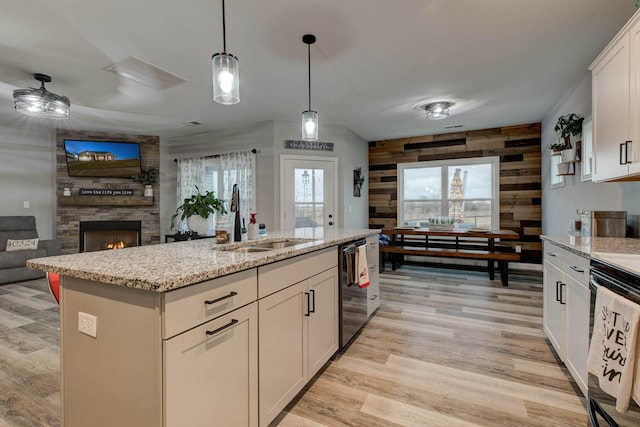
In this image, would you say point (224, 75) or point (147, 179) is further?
point (147, 179)

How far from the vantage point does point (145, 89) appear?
12.3 feet

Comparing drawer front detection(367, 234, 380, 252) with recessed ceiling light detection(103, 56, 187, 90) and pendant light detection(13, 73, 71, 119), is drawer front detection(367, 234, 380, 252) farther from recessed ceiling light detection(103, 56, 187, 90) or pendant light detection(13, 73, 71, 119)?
pendant light detection(13, 73, 71, 119)

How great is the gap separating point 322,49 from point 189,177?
4225 mm

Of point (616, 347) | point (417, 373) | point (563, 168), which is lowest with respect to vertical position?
point (417, 373)

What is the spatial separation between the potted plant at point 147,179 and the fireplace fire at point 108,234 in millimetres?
654

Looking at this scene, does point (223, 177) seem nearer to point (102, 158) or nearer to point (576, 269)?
point (102, 158)

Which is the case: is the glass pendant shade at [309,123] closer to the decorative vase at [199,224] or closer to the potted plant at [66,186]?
the decorative vase at [199,224]

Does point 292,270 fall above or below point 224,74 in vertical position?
below

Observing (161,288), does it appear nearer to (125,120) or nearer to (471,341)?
(471,341)

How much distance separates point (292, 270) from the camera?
5.87ft

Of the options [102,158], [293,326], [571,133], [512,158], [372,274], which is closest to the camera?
[293,326]

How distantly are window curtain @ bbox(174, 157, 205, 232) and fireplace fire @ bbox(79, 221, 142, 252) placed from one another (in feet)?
3.13

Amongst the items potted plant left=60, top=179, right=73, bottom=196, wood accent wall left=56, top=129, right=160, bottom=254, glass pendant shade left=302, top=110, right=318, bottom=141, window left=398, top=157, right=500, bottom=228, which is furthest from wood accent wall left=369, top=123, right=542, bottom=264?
potted plant left=60, top=179, right=73, bottom=196

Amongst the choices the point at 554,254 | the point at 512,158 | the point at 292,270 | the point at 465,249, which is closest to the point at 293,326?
the point at 292,270
